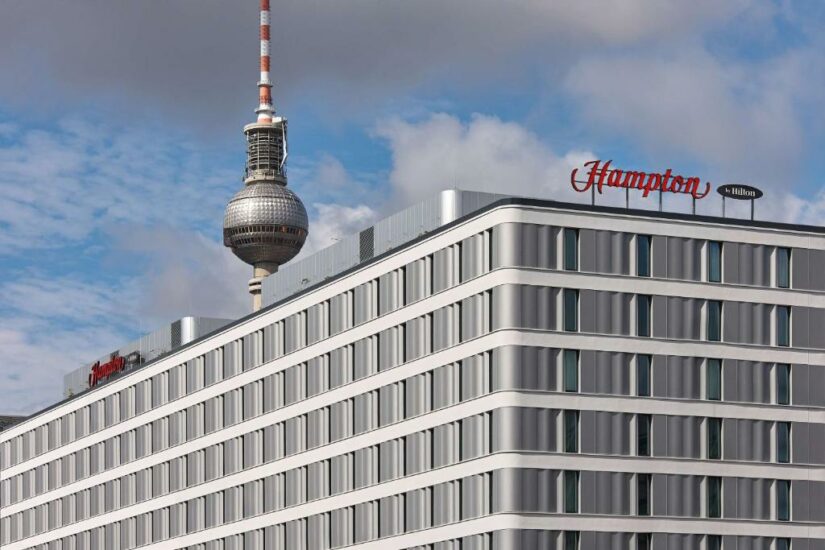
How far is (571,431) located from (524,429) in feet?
9.13

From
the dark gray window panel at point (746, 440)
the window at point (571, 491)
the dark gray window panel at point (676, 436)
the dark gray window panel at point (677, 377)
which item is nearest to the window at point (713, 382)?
the dark gray window panel at point (677, 377)

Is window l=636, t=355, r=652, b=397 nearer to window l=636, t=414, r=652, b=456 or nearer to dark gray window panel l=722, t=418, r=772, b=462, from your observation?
window l=636, t=414, r=652, b=456

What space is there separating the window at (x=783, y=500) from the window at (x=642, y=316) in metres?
11.5

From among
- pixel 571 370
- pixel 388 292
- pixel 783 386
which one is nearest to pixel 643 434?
pixel 571 370

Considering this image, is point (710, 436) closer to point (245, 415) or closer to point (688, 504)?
point (688, 504)

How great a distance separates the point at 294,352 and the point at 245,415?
8386 millimetres

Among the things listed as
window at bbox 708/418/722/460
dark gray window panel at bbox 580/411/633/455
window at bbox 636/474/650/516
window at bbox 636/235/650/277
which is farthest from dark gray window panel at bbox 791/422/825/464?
window at bbox 636/235/650/277

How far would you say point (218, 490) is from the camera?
14312cm

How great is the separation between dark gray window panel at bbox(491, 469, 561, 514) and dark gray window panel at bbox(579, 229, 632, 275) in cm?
1185

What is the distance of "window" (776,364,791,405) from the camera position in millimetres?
116500

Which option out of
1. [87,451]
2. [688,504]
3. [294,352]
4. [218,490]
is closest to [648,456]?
[688,504]

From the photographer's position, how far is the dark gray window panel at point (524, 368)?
11125cm

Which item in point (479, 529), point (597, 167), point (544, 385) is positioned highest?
point (597, 167)

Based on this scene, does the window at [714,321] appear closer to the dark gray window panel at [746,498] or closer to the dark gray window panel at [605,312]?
the dark gray window panel at [605,312]
